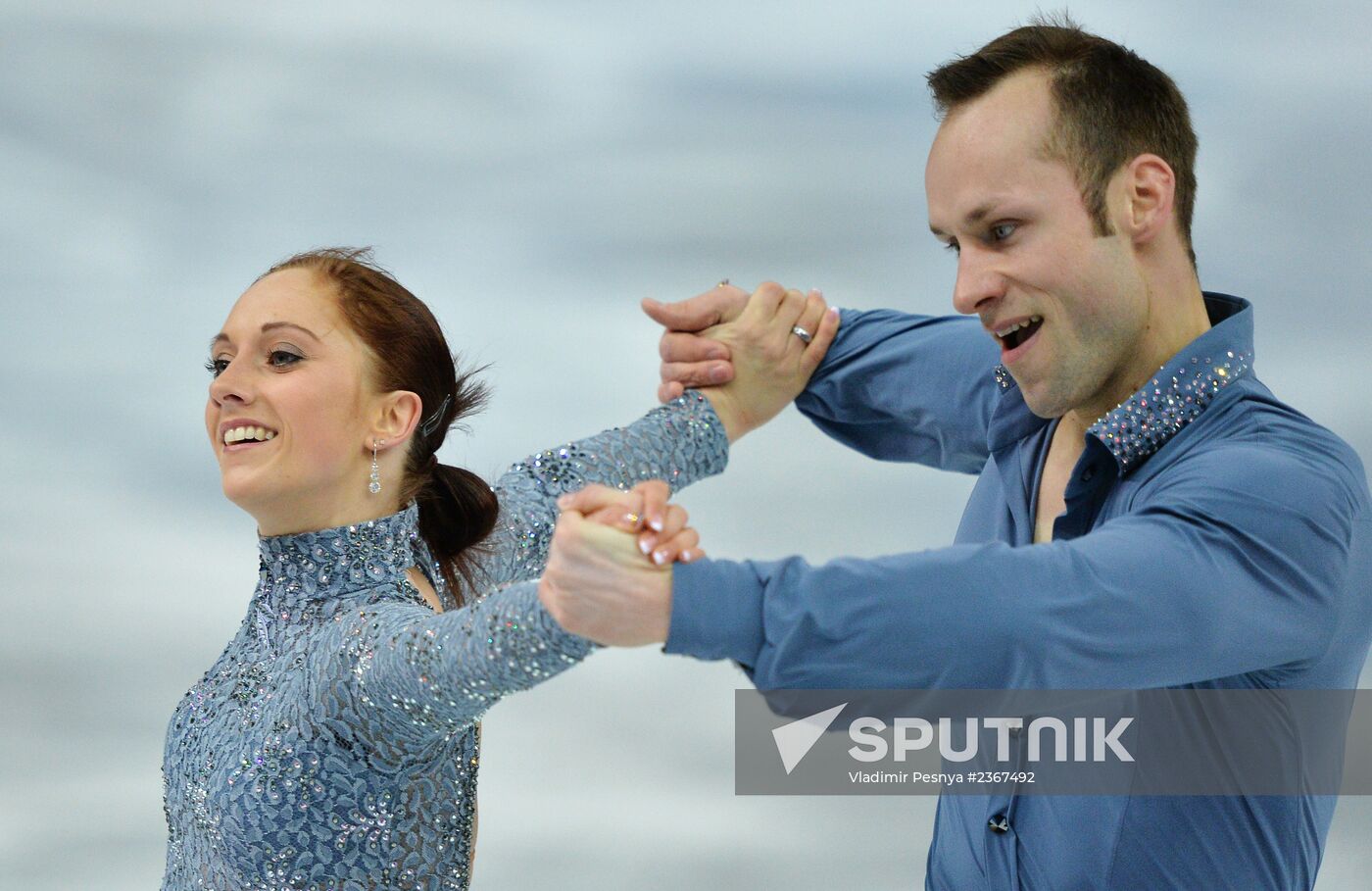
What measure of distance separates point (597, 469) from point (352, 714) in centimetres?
68

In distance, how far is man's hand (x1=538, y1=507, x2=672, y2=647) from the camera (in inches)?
72.7

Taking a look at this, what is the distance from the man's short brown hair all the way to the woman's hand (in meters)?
0.86

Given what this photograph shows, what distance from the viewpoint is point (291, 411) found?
260 centimetres

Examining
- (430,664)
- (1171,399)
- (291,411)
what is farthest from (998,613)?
(291,411)

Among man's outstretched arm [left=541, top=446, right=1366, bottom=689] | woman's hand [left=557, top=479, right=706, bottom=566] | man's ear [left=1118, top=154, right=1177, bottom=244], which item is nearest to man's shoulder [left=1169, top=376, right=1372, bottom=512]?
man's outstretched arm [left=541, top=446, right=1366, bottom=689]

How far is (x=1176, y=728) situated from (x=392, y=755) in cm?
117

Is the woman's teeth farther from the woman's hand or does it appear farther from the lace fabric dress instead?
the woman's hand

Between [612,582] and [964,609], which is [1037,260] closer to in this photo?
[964,609]

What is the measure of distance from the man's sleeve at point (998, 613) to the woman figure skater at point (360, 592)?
40 centimetres

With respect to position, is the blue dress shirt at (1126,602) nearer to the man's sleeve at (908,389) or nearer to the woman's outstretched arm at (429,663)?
the man's sleeve at (908,389)

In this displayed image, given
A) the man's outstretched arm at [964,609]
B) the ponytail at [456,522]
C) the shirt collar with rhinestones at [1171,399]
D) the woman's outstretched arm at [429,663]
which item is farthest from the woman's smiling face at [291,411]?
the shirt collar with rhinestones at [1171,399]

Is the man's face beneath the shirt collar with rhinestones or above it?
above

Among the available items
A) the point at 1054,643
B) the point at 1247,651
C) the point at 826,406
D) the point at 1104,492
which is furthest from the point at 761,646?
the point at 826,406

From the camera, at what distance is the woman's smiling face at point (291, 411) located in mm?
2580
